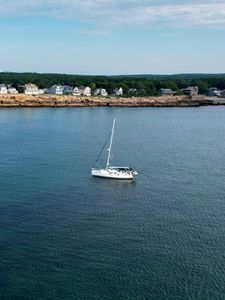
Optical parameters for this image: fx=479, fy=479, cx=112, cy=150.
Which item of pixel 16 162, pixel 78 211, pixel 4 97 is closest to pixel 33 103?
pixel 4 97

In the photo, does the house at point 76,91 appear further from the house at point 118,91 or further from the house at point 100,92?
the house at point 118,91

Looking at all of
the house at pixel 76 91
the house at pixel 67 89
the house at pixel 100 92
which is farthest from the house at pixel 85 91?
the house at pixel 67 89

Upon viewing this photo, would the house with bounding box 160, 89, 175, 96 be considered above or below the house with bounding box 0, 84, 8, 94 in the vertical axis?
above

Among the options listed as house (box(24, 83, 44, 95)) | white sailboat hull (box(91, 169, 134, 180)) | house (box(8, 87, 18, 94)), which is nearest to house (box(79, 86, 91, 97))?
house (box(24, 83, 44, 95))

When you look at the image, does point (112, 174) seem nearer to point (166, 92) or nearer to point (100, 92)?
point (100, 92)

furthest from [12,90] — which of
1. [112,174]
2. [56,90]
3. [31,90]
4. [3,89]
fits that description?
[112,174]

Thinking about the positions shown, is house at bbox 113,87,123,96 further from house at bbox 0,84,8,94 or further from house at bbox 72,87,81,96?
house at bbox 0,84,8,94
